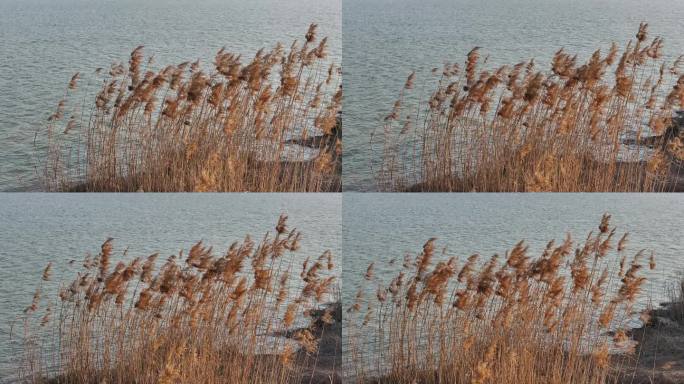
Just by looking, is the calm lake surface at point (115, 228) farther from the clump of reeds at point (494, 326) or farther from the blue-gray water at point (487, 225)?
the clump of reeds at point (494, 326)

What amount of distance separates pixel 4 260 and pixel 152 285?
1.37 m

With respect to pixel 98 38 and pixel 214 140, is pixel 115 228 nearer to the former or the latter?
pixel 214 140

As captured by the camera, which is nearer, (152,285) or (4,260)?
(152,285)

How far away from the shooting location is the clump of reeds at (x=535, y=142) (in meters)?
5.26

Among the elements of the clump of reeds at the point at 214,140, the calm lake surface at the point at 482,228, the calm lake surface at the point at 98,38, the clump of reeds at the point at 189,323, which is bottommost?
the clump of reeds at the point at 189,323

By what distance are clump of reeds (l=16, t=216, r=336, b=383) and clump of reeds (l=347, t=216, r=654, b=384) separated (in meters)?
0.37

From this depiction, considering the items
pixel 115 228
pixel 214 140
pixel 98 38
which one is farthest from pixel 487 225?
pixel 98 38

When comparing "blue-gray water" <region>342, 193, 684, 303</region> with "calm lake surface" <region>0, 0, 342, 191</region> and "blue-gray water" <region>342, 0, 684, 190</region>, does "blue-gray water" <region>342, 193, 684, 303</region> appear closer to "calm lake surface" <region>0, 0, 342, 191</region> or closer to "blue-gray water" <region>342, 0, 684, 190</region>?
"blue-gray water" <region>342, 0, 684, 190</region>

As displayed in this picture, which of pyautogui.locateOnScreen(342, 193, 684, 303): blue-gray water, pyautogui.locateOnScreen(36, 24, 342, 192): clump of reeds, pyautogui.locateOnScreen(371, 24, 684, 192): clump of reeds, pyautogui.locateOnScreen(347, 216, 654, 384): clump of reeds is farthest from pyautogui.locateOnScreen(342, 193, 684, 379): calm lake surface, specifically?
pyautogui.locateOnScreen(36, 24, 342, 192): clump of reeds

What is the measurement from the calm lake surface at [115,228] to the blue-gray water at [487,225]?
0.36m

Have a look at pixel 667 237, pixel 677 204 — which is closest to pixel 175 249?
pixel 667 237

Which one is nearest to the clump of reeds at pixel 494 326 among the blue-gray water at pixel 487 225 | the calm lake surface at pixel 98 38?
the blue-gray water at pixel 487 225

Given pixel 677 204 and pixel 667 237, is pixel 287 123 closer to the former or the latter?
pixel 667 237

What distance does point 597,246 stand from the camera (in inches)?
193
